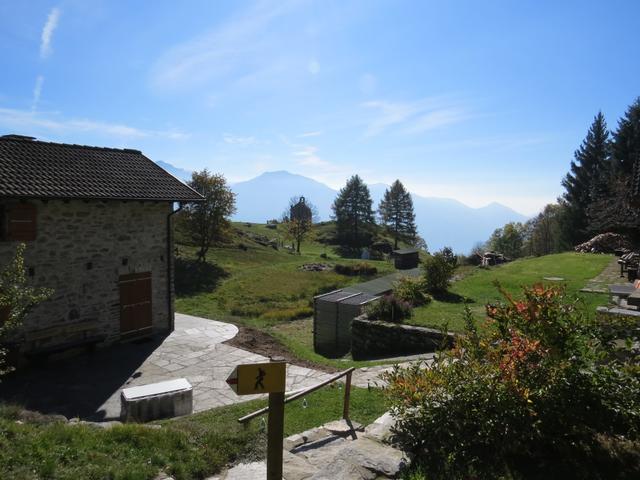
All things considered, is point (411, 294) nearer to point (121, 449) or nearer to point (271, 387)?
point (121, 449)

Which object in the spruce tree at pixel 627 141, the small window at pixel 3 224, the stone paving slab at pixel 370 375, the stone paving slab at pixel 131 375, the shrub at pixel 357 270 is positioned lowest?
the stone paving slab at pixel 131 375

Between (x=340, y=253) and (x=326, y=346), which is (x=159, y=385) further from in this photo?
(x=340, y=253)

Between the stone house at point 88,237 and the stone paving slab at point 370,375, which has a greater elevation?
the stone house at point 88,237

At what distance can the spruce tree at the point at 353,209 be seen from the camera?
64.6 metres

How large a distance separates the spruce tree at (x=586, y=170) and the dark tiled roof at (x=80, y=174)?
125 feet

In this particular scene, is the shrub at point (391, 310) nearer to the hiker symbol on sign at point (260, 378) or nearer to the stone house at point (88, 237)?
the stone house at point (88, 237)

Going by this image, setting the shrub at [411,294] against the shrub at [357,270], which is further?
the shrub at [357,270]

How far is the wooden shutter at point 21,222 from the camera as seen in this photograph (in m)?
10.9

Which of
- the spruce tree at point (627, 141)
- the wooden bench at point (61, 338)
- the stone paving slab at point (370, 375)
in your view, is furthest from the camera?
the spruce tree at point (627, 141)

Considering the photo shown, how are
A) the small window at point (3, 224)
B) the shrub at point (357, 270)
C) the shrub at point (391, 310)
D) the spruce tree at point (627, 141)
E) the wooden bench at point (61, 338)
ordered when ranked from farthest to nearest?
the spruce tree at point (627, 141), the shrub at point (357, 270), the shrub at point (391, 310), the wooden bench at point (61, 338), the small window at point (3, 224)

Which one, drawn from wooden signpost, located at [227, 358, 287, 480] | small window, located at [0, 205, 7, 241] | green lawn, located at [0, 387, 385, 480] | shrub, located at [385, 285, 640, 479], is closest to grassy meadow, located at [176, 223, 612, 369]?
shrub, located at [385, 285, 640, 479]

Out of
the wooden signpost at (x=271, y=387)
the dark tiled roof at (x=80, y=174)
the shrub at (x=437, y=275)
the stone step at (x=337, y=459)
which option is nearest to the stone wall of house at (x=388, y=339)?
the shrub at (x=437, y=275)

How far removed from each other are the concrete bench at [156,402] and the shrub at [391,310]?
6.93m

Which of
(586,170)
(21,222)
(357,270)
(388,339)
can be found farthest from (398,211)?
(21,222)
